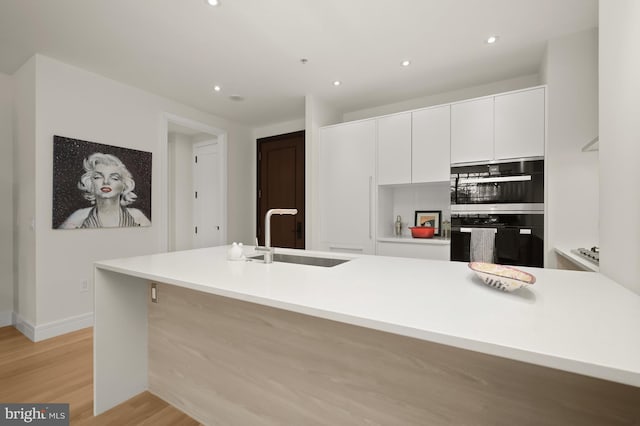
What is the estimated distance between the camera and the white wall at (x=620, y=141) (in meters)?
0.99

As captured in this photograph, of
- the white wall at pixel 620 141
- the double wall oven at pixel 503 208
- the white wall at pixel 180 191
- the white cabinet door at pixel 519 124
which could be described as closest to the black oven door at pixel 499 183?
the double wall oven at pixel 503 208

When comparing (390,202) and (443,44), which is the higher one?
(443,44)

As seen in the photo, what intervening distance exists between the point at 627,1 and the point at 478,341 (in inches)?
52.2

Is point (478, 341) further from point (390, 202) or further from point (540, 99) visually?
point (390, 202)

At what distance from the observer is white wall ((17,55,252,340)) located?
2705 millimetres

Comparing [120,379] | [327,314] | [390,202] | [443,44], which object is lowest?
[120,379]

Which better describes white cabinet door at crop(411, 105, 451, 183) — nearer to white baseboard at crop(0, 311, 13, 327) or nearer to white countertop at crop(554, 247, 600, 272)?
white countertop at crop(554, 247, 600, 272)

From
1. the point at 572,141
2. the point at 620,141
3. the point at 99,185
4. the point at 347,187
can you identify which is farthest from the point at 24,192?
the point at 572,141

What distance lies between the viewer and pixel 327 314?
0.84m

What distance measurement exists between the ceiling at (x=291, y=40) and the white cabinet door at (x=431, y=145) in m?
0.42

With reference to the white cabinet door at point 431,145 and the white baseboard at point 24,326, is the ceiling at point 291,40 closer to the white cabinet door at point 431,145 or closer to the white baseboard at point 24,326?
the white cabinet door at point 431,145

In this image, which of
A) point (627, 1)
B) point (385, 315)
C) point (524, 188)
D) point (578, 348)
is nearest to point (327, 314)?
point (385, 315)

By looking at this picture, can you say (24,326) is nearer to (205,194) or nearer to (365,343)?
(205,194)

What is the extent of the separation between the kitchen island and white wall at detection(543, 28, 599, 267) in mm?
1492
